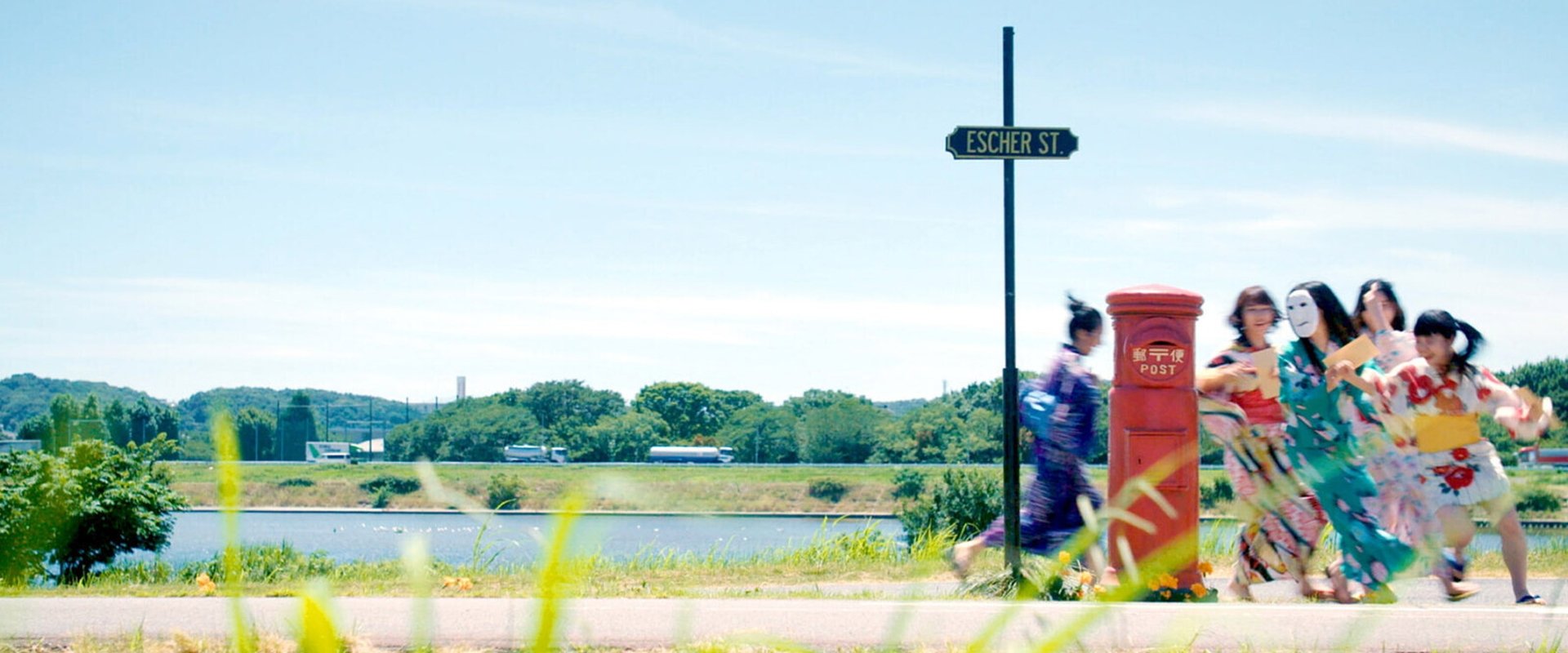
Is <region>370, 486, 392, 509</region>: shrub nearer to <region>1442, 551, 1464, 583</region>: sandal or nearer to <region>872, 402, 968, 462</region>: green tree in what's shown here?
<region>872, 402, 968, 462</region>: green tree

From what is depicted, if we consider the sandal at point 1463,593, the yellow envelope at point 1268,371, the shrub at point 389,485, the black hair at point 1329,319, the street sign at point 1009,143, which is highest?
the street sign at point 1009,143

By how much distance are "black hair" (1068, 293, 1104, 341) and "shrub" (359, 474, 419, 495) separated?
5877cm

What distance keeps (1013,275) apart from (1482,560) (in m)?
4.30

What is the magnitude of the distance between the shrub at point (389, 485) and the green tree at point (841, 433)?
27916 millimetres

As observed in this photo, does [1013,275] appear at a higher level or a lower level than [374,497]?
higher

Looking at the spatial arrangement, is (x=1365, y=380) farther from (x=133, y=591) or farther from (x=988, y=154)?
(x=133, y=591)

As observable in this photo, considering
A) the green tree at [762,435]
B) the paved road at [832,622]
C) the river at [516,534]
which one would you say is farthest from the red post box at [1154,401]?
the green tree at [762,435]

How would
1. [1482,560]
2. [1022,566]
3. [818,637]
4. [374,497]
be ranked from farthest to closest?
[374,497], [1482,560], [1022,566], [818,637]

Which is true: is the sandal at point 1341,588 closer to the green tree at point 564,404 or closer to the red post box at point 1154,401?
the red post box at point 1154,401

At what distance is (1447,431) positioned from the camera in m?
7.05

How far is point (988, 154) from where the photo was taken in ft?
27.0

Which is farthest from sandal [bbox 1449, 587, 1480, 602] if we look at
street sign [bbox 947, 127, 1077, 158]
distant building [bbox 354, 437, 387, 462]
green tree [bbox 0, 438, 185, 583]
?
distant building [bbox 354, 437, 387, 462]

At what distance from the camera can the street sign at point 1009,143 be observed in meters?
8.25

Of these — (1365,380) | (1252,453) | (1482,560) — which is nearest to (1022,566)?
(1252,453)
